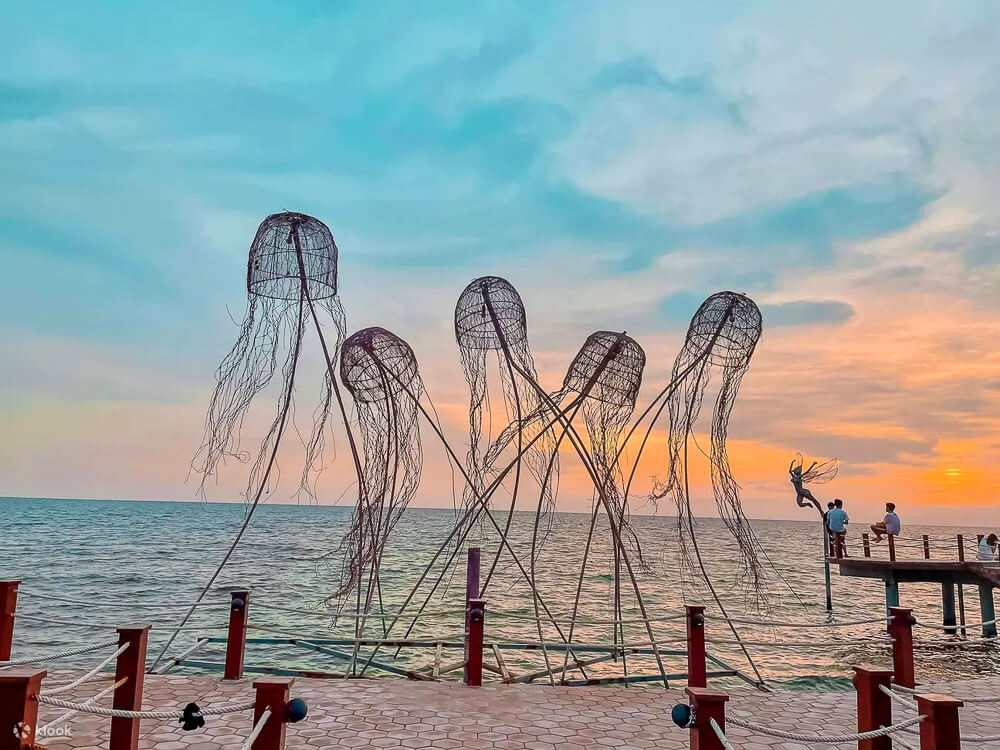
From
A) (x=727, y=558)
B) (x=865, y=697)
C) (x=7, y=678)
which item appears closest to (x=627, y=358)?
(x=865, y=697)

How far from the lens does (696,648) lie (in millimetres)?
6320

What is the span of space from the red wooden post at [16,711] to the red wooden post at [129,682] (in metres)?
0.98

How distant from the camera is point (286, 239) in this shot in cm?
762

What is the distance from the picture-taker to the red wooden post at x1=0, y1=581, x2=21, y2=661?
19.0 ft

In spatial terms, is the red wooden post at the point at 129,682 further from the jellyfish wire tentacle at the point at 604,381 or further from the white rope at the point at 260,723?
the jellyfish wire tentacle at the point at 604,381

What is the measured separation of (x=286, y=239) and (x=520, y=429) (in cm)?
326

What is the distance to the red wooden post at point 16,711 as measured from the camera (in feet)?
10.3

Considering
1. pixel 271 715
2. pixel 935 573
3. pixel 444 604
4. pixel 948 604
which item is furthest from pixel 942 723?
pixel 948 604

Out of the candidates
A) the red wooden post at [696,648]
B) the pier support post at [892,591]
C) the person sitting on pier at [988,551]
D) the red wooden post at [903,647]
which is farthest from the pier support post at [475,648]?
the pier support post at [892,591]

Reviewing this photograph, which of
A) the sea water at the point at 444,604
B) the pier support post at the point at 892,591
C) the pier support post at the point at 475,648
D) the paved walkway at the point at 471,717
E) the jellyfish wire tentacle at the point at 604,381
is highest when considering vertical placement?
the jellyfish wire tentacle at the point at 604,381

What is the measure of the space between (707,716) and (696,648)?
10.0 ft

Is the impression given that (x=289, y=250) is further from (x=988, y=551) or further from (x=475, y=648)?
(x=988, y=551)

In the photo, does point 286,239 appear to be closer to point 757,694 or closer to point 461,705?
point 461,705

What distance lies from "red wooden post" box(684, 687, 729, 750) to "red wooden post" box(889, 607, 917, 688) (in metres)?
3.69
